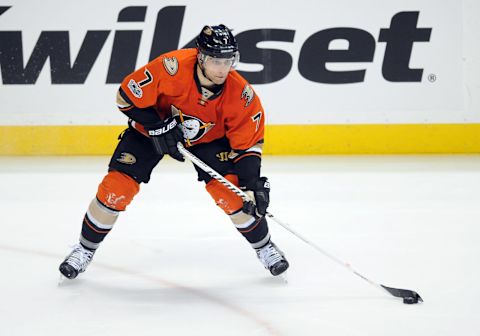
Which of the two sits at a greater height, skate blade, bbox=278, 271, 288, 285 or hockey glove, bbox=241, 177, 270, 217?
hockey glove, bbox=241, 177, 270, 217

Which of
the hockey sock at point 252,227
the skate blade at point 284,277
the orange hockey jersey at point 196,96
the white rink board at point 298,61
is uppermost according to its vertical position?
the orange hockey jersey at point 196,96

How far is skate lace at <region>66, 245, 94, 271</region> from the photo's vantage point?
333 cm

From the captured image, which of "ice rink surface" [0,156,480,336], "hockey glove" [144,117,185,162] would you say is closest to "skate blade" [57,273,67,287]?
"ice rink surface" [0,156,480,336]

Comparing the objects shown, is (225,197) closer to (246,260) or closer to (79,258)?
(246,260)

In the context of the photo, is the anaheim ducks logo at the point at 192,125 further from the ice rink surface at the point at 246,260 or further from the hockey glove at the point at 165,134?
the ice rink surface at the point at 246,260

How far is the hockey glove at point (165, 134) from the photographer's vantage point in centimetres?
323

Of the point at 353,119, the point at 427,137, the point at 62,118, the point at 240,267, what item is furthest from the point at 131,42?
the point at 240,267

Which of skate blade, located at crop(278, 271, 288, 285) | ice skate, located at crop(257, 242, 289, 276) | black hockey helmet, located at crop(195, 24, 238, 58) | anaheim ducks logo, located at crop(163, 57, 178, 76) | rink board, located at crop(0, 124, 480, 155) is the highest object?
black hockey helmet, located at crop(195, 24, 238, 58)

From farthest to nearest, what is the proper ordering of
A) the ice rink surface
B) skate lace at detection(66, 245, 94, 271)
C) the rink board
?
the rink board, skate lace at detection(66, 245, 94, 271), the ice rink surface

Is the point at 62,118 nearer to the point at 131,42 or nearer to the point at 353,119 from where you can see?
the point at 131,42

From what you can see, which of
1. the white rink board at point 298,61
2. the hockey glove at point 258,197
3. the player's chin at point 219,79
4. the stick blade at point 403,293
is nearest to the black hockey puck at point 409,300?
the stick blade at point 403,293

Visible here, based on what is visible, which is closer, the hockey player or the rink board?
the hockey player

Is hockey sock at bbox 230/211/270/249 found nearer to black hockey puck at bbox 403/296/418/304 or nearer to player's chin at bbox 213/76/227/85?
player's chin at bbox 213/76/227/85

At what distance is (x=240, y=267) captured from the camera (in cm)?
364
